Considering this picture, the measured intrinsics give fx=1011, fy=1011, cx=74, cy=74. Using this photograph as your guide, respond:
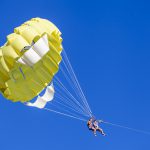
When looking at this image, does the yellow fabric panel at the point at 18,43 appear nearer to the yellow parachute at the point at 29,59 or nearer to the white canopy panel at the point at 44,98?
the yellow parachute at the point at 29,59

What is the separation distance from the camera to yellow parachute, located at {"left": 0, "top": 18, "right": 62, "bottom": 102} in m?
51.8

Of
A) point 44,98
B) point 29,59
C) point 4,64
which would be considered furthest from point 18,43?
point 44,98

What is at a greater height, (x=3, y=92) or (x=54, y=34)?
(x=54, y=34)

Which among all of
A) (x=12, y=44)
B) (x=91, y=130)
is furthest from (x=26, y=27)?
(x=91, y=130)

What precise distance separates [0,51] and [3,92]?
2.25 m

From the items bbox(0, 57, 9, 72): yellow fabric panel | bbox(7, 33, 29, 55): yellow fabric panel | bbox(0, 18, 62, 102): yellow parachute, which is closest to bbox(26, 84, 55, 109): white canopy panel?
bbox(0, 18, 62, 102): yellow parachute

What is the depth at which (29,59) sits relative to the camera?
51.7 metres

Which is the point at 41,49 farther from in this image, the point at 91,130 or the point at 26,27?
the point at 91,130

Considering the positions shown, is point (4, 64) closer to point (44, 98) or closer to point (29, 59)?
point (29, 59)

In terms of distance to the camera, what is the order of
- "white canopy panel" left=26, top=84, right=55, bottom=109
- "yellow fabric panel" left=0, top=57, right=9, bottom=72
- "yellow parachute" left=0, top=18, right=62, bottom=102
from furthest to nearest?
"white canopy panel" left=26, top=84, right=55, bottom=109, "yellow fabric panel" left=0, top=57, right=9, bottom=72, "yellow parachute" left=0, top=18, right=62, bottom=102

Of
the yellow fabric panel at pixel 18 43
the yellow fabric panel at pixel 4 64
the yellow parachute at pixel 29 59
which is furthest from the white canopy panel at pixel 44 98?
the yellow fabric panel at pixel 18 43

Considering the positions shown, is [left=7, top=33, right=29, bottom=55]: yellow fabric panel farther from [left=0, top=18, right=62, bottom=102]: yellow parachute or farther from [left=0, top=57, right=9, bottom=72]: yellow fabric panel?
[left=0, top=57, right=9, bottom=72]: yellow fabric panel

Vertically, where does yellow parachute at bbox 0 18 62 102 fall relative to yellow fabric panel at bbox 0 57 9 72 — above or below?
above

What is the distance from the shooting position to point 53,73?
53250 millimetres
